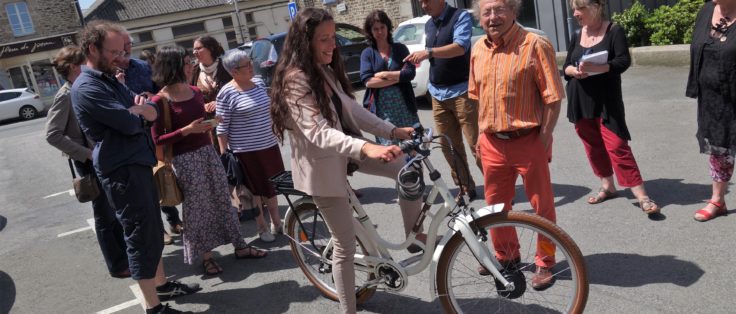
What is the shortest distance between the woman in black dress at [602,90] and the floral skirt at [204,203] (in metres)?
2.91

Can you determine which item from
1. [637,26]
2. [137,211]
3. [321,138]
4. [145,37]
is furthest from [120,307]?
[145,37]

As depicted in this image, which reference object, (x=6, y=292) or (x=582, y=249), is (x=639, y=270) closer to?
(x=582, y=249)

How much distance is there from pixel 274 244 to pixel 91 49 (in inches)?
94.0

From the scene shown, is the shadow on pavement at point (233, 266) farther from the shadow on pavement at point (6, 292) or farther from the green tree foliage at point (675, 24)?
the green tree foliage at point (675, 24)

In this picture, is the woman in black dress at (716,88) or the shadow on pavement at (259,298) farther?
the shadow on pavement at (259,298)

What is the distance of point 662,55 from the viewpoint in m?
10.4

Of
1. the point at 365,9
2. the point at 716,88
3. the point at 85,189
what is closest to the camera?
the point at 716,88

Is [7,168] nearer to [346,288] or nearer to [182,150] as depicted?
[182,150]

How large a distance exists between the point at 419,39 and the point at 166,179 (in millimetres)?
7541

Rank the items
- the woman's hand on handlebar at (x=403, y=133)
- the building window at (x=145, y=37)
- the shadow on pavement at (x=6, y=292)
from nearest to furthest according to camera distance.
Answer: the woman's hand on handlebar at (x=403, y=133)
the shadow on pavement at (x=6, y=292)
the building window at (x=145, y=37)

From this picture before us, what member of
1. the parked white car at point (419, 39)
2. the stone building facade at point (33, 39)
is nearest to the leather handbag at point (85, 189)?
the parked white car at point (419, 39)

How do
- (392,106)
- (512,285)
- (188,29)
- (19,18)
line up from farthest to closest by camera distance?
1. (188,29)
2. (19,18)
3. (392,106)
4. (512,285)

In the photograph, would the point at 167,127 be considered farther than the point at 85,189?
Yes

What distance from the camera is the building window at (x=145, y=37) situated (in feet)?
180
